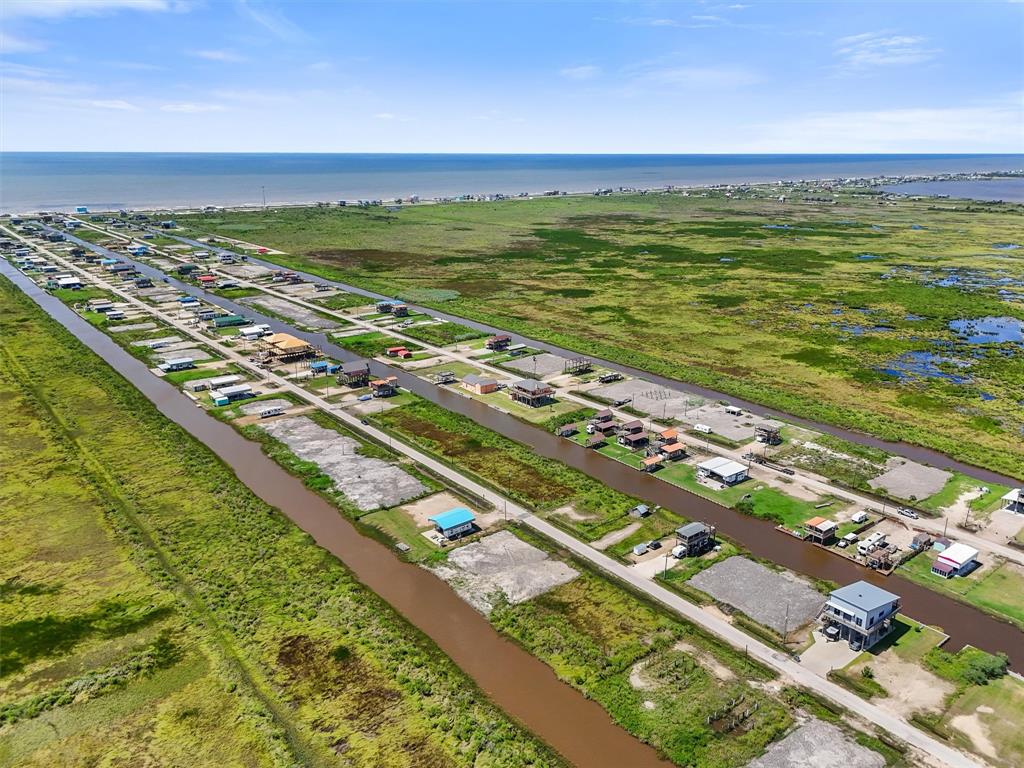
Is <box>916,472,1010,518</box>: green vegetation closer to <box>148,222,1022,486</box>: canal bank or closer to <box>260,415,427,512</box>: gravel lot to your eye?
<box>148,222,1022,486</box>: canal bank

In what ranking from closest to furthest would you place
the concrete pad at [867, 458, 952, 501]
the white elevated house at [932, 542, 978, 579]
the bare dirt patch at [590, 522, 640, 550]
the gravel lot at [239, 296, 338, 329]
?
1. the white elevated house at [932, 542, 978, 579]
2. the bare dirt patch at [590, 522, 640, 550]
3. the concrete pad at [867, 458, 952, 501]
4. the gravel lot at [239, 296, 338, 329]

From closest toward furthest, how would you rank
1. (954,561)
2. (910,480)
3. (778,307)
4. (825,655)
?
(825,655)
(954,561)
(910,480)
(778,307)

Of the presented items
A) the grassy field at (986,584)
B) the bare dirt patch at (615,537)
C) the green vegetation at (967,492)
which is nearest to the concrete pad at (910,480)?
the green vegetation at (967,492)

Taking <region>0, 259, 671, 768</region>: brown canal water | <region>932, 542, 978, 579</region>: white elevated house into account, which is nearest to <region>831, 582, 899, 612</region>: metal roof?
<region>932, 542, 978, 579</region>: white elevated house

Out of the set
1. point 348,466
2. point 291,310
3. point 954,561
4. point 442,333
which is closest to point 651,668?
point 954,561

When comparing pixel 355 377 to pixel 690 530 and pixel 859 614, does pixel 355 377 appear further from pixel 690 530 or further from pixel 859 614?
pixel 859 614

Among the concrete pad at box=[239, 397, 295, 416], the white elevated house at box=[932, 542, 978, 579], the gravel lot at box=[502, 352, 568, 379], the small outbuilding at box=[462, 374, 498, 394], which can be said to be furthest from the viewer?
the gravel lot at box=[502, 352, 568, 379]

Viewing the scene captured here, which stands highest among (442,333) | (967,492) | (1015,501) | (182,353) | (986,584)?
(442,333)
